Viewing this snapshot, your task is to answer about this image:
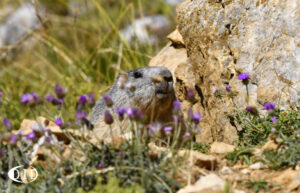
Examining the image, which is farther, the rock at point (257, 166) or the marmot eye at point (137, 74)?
the marmot eye at point (137, 74)

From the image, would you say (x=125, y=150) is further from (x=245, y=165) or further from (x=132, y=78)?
(x=132, y=78)

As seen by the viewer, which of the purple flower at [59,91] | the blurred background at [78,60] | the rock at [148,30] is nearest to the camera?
the purple flower at [59,91]

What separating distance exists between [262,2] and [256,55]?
1.63ft

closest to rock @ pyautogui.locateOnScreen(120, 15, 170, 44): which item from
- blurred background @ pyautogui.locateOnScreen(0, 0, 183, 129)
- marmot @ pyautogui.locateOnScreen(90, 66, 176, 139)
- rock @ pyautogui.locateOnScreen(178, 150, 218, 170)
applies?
blurred background @ pyautogui.locateOnScreen(0, 0, 183, 129)

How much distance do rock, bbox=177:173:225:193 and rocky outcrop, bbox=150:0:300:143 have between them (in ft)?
4.25

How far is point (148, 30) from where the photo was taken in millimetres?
9742

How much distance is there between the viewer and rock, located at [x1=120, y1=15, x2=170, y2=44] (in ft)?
22.3

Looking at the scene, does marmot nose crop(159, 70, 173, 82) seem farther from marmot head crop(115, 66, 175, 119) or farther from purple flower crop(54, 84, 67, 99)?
purple flower crop(54, 84, 67, 99)

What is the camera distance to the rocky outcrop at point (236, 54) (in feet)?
12.7

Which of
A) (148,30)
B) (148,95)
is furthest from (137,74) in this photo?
(148,30)

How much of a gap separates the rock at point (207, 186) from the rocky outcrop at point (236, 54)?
51.0 inches

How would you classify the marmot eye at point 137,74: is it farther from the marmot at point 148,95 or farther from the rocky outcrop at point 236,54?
the rocky outcrop at point 236,54

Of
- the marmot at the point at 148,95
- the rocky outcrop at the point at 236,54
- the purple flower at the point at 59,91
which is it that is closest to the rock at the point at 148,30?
the rocky outcrop at the point at 236,54

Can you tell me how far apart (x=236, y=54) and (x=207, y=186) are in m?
1.96
